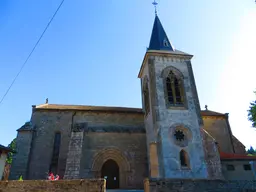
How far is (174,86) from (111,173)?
9763 mm

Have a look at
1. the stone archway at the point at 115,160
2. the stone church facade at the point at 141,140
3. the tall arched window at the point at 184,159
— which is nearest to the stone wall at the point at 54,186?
the stone church facade at the point at 141,140

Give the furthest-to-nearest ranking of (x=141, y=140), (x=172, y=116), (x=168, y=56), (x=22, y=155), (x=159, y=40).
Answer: (x=159, y=40) < (x=168, y=56) < (x=141, y=140) < (x=22, y=155) < (x=172, y=116)

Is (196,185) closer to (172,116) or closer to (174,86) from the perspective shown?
(172,116)

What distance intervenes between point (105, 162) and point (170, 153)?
595 cm

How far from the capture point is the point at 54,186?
8.50 m

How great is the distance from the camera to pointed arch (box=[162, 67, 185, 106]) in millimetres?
16766

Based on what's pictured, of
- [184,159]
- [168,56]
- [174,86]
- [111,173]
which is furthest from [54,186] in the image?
[168,56]

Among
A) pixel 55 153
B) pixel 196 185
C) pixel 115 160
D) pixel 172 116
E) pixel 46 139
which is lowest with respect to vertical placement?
pixel 196 185

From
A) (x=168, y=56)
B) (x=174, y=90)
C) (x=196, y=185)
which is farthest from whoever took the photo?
(x=168, y=56)

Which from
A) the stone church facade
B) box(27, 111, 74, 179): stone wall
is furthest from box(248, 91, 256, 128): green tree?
box(27, 111, 74, 179): stone wall

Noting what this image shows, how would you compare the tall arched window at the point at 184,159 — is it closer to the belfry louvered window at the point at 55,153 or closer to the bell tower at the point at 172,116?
the bell tower at the point at 172,116

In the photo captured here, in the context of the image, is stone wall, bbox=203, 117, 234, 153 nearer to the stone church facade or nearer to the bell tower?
the stone church facade

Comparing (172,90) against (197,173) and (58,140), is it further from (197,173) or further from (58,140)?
(58,140)

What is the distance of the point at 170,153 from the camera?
14.2 metres
